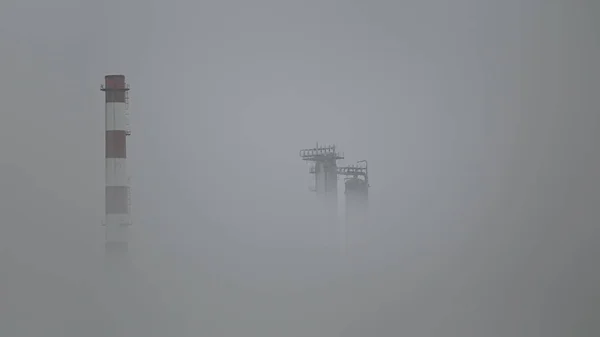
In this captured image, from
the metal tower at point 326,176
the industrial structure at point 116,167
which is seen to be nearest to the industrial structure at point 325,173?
the metal tower at point 326,176

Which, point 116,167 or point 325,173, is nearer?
point 116,167

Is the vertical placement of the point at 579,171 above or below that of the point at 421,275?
above

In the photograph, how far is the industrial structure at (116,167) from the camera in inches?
438

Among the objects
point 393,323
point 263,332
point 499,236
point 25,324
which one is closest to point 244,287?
point 263,332

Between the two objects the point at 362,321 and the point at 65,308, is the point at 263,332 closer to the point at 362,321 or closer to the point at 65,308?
the point at 362,321

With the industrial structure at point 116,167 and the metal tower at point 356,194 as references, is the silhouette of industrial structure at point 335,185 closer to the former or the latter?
the metal tower at point 356,194

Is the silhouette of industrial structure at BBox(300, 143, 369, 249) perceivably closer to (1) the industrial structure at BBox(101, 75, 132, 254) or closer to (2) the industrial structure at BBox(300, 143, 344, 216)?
(2) the industrial structure at BBox(300, 143, 344, 216)

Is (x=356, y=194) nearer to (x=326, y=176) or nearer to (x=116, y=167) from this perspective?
(x=326, y=176)

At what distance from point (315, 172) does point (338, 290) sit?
628 centimetres

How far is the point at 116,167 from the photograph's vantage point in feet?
36.4

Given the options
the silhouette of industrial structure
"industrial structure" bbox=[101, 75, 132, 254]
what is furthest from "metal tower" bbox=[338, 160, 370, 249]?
"industrial structure" bbox=[101, 75, 132, 254]

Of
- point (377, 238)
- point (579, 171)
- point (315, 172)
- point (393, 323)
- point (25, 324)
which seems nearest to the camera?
point (25, 324)

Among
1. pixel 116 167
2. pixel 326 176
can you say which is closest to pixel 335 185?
pixel 326 176

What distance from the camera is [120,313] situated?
10.3 meters
